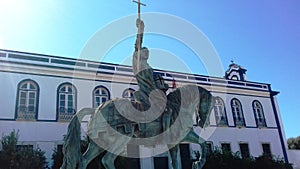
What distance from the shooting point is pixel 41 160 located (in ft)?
43.2

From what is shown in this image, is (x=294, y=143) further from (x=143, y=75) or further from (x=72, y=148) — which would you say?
(x=72, y=148)

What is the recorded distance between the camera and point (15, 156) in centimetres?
1219

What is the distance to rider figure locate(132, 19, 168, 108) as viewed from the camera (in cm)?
638

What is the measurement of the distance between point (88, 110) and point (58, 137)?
9.52m

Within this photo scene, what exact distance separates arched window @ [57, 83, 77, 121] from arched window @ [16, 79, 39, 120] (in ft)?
3.76

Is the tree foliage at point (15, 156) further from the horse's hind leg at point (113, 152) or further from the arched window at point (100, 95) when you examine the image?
the horse's hind leg at point (113, 152)

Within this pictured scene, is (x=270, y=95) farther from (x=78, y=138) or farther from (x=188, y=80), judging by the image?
(x=78, y=138)

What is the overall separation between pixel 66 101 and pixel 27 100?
75.3 inches

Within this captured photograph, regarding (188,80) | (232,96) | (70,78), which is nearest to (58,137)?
(70,78)

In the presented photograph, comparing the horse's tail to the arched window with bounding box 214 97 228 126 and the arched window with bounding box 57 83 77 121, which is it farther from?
the arched window with bounding box 214 97 228 126

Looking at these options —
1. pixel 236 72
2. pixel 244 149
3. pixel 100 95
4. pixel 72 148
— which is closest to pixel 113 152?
pixel 72 148

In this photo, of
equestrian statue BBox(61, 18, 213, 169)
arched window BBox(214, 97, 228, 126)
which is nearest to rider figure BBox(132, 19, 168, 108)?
equestrian statue BBox(61, 18, 213, 169)

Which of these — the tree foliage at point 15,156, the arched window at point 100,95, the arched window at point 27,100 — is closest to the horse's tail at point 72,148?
the tree foliage at point 15,156

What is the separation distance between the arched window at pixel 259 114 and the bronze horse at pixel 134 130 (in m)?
16.0
